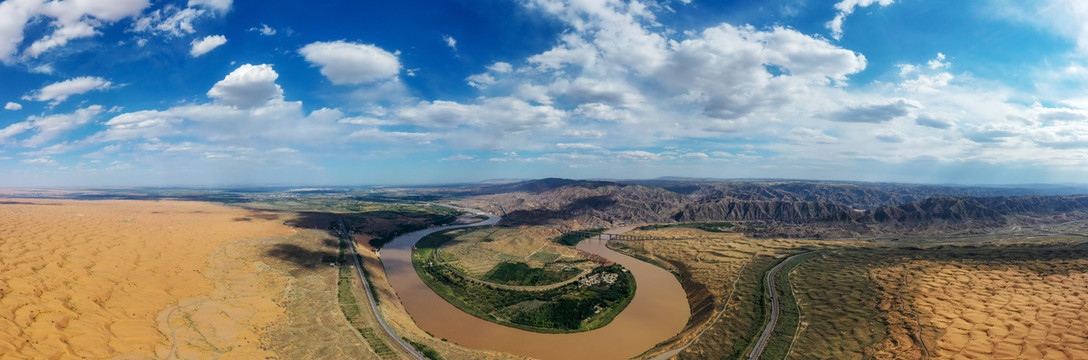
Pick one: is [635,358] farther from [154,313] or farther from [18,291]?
[18,291]

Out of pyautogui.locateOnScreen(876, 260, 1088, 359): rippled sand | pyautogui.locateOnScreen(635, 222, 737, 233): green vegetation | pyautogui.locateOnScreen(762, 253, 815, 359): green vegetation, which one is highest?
pyautogui.locateOnScreen(876, 260, 1088, 359): rippled sand

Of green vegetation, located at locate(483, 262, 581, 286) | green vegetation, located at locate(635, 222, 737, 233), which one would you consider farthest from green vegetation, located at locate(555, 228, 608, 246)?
green vegetation, located at locate(483, 262, 581, 286)

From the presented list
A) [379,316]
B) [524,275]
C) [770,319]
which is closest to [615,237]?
[524,275]

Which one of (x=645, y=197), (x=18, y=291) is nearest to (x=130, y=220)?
(x=18, y=291)

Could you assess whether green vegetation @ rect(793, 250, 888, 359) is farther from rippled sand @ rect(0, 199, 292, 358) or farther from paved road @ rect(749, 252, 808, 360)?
rippled sand @ rect(0, 199, 292, 358)

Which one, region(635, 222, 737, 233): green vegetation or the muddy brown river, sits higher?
region(635, 222, 737, 233): green vegetation

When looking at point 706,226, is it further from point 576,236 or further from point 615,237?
point 576,236
